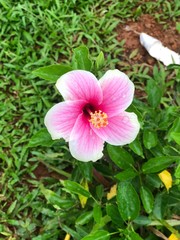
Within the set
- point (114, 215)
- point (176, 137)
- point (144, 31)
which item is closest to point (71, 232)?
point (114, 215)

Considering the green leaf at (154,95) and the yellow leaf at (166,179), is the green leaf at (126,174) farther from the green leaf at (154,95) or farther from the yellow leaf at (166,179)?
the green leaf at (154,95)

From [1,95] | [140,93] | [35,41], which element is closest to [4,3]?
[35,41]

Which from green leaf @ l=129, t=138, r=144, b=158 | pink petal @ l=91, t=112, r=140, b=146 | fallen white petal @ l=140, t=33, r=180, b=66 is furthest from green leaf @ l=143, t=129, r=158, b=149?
fallen white petal @ l=140, t=33, r=180, b=66

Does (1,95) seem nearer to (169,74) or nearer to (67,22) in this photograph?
(67,22)

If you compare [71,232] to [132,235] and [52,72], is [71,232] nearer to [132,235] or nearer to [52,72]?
[132,235]

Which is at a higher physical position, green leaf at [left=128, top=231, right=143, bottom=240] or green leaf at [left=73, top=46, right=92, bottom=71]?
green leaf at [left=73, top=46, right=92, bottom=71]

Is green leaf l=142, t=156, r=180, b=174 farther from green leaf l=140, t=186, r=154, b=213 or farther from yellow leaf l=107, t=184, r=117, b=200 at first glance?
yellow leaf l=107, t=184, r=117, b=200
